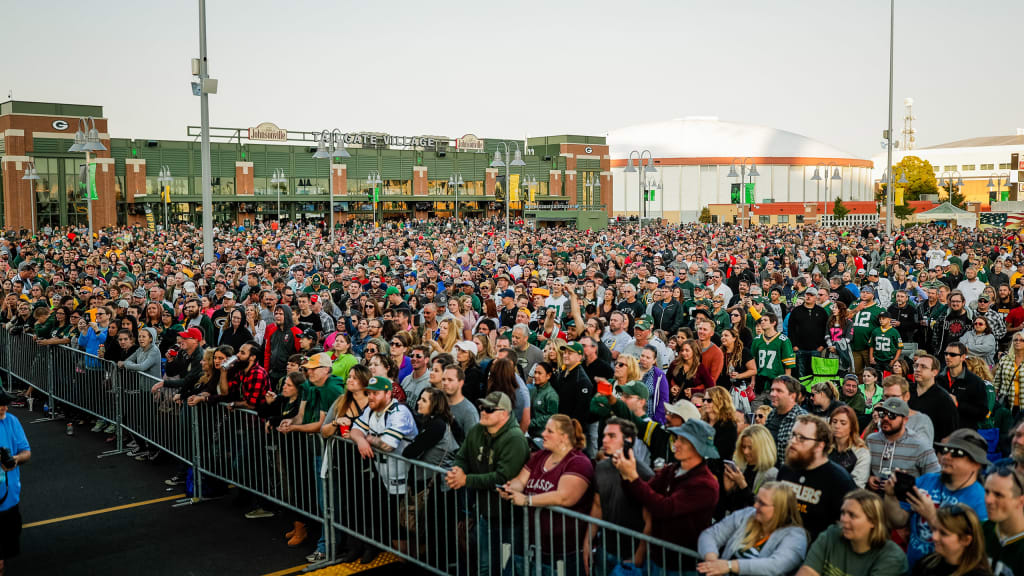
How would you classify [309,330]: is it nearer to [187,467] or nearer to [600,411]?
[187,467]

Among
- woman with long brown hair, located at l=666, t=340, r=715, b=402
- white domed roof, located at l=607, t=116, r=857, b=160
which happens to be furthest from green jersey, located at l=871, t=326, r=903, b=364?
white domed roof, located at l=607, t=116, r=857, b=160

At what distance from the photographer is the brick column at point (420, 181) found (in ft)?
289

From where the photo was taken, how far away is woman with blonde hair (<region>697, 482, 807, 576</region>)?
14.1 ft

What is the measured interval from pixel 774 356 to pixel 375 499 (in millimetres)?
4736

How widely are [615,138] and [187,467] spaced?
13933 cm

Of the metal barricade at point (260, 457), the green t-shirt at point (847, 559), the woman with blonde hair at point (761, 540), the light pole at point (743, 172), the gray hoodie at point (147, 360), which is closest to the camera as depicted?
the green t-shirt at point (847, 559)

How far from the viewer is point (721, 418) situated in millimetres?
6406

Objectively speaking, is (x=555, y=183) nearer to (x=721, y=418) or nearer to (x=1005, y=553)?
(x=721, y=418)

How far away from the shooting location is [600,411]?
274 inches

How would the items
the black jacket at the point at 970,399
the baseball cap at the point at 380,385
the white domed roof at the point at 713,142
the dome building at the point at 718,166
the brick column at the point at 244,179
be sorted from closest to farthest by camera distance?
the baseball cap at the point at 380,385 < the black jacket at the point at 970,399 < the brick column at the point at 244,179 < the dome building at the point at 718,166 < the white domed roof at the point at 713,142

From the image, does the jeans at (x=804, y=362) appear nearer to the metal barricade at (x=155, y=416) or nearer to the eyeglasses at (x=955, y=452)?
the eyeglasses at (x=955, y=452)

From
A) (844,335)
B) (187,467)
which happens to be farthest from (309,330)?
(844,335)

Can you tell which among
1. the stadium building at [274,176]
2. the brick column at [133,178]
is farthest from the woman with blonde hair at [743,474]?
the brick column at [133,178]

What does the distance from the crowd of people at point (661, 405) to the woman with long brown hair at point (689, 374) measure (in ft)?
0.09
